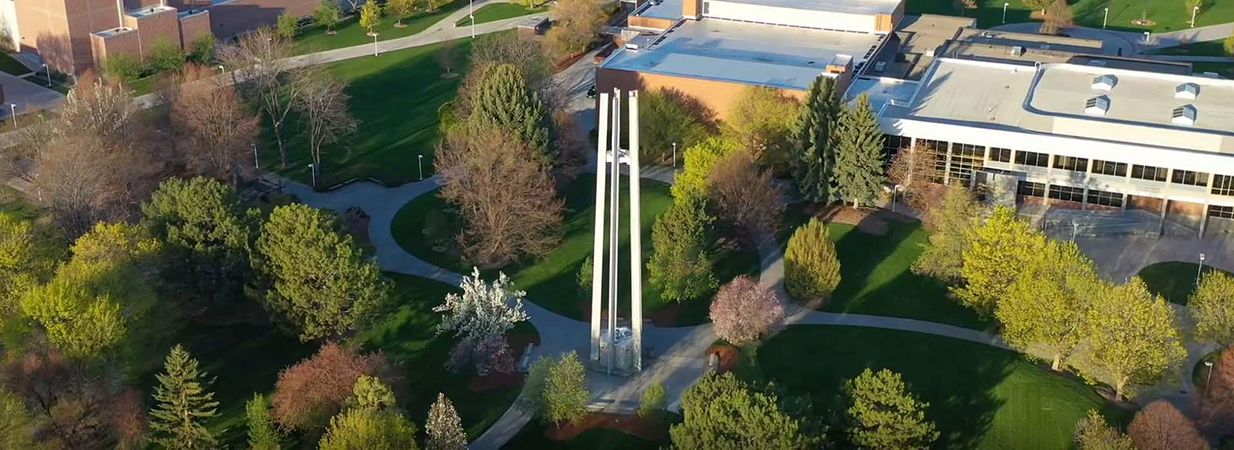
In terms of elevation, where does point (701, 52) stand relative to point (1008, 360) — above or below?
above

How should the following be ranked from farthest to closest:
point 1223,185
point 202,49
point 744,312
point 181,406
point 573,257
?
1. point 202,49
2. point 1223,185
3. point 573,257
4. point 744,312
5. point 181,406

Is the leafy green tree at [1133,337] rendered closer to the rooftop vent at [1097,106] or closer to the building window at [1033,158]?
the building window at [1033,158]

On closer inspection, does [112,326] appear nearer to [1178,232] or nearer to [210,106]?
[210,106]

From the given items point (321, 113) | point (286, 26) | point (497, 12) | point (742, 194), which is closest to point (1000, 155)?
point (742, 194)

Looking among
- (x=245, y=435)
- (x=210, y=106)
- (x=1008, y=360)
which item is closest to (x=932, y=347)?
(x=1008, y=360)

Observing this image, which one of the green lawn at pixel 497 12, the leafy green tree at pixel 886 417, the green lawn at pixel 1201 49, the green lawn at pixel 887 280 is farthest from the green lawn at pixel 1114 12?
the leafy green tree at pixel 886 417

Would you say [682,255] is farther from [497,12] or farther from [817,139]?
[497,12]
